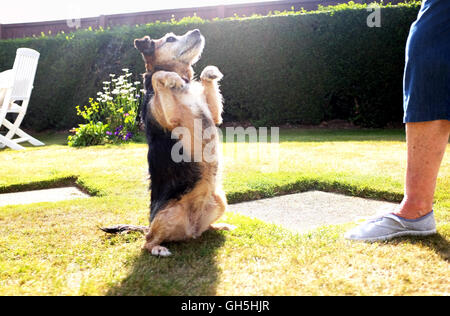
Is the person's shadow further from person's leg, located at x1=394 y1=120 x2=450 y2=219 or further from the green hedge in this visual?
the green hedge

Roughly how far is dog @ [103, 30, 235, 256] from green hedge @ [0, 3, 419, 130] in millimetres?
7354

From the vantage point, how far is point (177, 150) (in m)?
2.47

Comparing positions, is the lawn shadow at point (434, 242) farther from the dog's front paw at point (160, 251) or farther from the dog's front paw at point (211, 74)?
the dog's front paw at point (211, 74)

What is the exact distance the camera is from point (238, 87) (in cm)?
1022

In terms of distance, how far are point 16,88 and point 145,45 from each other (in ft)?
23.4

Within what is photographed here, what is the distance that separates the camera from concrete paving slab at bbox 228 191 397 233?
10.2 feet

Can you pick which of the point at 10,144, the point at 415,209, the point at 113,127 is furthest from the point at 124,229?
the point at 10,144

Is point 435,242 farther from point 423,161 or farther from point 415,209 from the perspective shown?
point 423,161

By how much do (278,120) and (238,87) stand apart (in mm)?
1304

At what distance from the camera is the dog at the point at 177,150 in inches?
96.0

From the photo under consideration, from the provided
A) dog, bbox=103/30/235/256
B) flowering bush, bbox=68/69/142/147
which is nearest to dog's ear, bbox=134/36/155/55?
dog, bbox=103/30/235/256

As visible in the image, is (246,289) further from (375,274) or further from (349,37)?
(349,37)

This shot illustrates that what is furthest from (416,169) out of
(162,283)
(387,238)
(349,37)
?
(349,37)

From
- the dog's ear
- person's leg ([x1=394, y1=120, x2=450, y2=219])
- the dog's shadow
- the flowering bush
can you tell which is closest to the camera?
the dog's shadow
